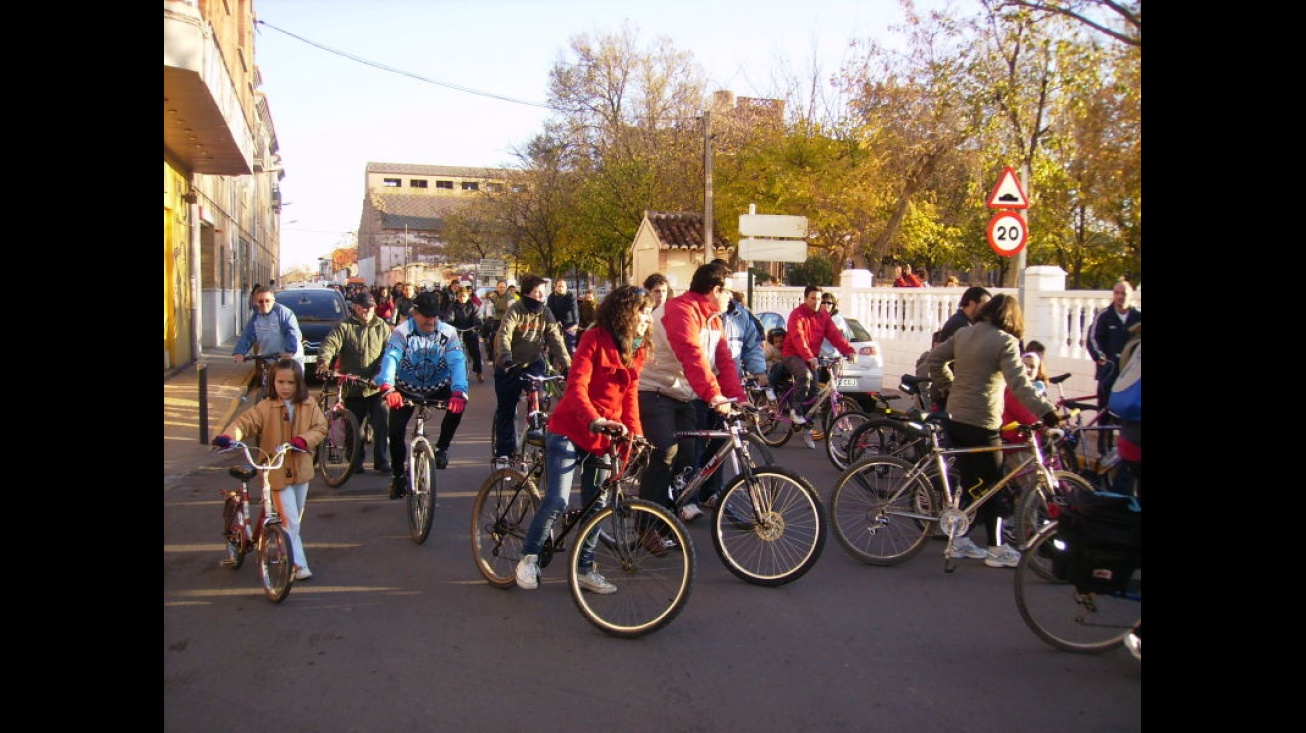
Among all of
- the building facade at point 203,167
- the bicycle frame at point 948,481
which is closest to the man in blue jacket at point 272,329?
the building facade at point 203,167

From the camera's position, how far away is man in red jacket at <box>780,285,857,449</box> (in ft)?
37.1

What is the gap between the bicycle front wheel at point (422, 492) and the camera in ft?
23.3

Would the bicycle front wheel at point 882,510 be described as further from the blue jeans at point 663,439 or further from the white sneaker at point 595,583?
the white sneaker at point 595,583

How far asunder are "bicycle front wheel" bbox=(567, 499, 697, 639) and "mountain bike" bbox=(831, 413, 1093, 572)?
180cm

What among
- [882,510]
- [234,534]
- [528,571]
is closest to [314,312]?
[234,534]

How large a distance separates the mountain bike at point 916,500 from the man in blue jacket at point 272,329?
692cm

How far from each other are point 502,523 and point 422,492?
3.98 ft

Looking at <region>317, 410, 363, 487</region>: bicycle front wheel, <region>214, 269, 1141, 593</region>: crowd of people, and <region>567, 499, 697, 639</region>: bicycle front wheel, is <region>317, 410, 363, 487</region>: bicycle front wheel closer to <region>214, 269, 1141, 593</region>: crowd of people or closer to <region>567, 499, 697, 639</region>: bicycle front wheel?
<region>214, 269, 1141, 593</region>: crowd of people

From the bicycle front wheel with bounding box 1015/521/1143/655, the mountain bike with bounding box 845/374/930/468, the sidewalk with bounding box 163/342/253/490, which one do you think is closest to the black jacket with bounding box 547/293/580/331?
the sidewalk with bounding box 163/342/253/490
